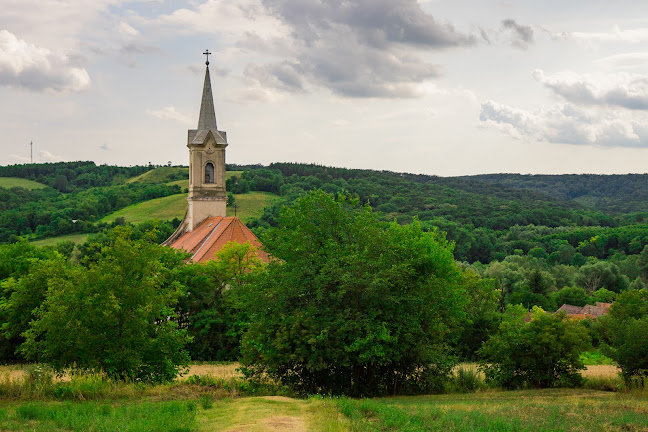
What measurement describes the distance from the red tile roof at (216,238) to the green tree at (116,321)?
2157 cm

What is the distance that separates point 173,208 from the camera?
12175 cm

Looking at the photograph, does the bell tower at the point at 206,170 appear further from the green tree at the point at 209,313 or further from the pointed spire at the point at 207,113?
the green tree at the point at 209,313

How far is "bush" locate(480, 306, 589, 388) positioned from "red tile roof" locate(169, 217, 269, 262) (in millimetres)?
22091

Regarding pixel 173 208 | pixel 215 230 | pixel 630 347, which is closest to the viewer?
pixel 630 347

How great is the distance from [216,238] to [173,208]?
77.2 metres

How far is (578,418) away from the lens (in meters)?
15.8

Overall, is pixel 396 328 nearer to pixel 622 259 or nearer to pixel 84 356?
pixel 84 356

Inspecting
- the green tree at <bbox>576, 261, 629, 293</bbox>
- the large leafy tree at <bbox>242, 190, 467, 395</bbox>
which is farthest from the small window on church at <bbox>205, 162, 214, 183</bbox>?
the green tree at <bbox>576, 261, 629, 293</bbox>

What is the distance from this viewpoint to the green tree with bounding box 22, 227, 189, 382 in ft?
65.4

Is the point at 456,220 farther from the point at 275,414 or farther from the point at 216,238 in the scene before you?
the point at 275,414

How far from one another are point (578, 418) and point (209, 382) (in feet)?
34.6

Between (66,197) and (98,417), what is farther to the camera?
(66,197)

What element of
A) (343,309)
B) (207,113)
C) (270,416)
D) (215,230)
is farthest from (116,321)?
(207,113)

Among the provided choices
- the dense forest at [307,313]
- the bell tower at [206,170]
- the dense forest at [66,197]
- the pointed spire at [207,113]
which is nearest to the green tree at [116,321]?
the dense forest at [307,313]
